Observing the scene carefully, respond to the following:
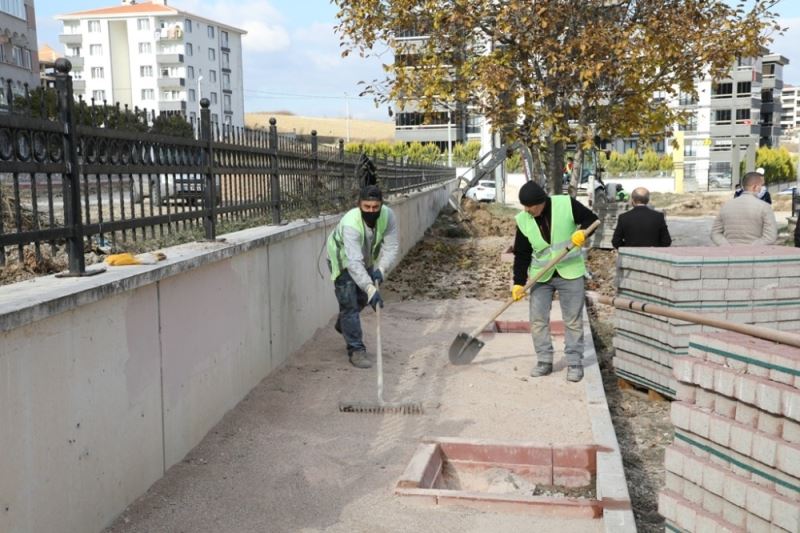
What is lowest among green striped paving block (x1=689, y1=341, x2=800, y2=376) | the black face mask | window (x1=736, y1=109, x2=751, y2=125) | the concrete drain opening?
the concrete drain opening

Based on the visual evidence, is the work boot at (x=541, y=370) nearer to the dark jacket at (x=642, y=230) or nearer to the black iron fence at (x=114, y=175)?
the dark jacket at (x=642, y=230)

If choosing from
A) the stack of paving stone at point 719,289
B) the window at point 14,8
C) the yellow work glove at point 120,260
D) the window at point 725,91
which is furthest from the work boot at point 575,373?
the window at point 725,91

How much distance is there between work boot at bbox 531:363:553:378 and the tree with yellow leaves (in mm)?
5833

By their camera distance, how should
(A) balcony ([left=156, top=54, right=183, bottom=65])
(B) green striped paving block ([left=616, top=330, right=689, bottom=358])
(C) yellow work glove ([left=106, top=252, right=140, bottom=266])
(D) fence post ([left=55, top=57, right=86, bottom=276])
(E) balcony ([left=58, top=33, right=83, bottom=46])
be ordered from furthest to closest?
(E) balcony ([left=58, top=33, right=83, bottom=46])
(A) balcony ([left=156, top=54, right=183, bottom=65])
(B) green striped paving block ([left=616, top=330, right=689, bottom=358])
(C) yellow work glove ([left=106, top=252, right=140, bottom=266])
(D) fence post ([left=55, top=57, right=86, bottom=276])

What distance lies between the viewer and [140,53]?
87.4m

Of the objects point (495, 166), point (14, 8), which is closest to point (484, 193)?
point (495, 166)

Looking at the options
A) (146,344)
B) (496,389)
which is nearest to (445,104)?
(496,389)

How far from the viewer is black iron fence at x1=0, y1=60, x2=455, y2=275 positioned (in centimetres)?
396

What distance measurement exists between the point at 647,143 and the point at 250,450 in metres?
11.3

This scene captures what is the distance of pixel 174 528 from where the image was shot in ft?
13.9

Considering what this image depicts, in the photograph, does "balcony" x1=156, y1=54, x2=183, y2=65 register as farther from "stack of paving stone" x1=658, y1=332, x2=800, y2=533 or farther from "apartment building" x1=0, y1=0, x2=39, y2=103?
"stack of paving stone" x1=658, y1=332, x2=800, y2=533

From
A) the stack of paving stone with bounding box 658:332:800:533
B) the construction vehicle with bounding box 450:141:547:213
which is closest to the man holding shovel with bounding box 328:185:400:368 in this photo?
the stack of paving stone with bounding box 658:332:800:533

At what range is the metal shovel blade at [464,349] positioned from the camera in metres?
7.54

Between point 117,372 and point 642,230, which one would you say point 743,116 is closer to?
point 642,230
